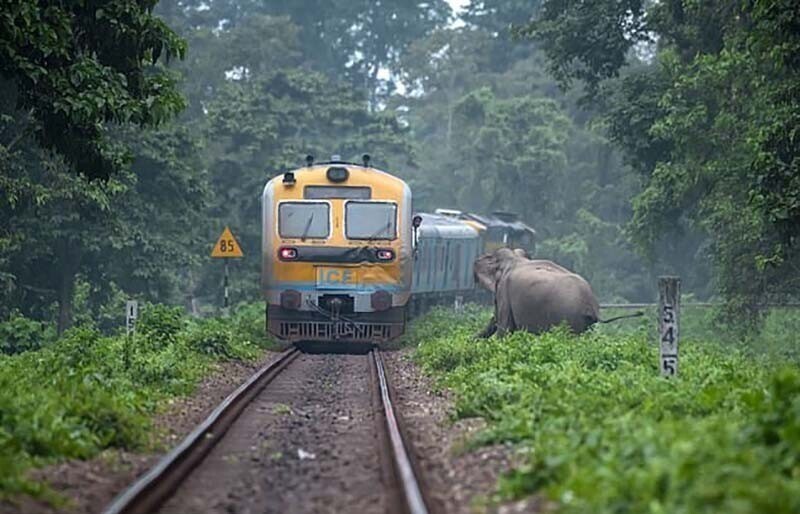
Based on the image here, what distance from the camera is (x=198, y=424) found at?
1170cm

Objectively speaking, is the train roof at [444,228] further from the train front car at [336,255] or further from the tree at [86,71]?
the tree at [86,71]

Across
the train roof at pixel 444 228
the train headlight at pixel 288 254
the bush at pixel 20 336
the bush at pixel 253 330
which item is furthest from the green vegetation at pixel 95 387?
the train roof at pixel 444 228

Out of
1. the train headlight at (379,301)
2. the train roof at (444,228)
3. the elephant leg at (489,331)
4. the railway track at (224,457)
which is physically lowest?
the elephant leg at (489,331)

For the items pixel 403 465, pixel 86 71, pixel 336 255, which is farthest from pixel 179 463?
pixel 336 255

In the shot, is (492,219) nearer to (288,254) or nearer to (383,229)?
(383,229)

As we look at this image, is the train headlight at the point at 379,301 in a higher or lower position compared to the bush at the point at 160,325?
higher

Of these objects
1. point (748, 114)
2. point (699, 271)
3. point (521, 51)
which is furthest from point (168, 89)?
point (521, 51)

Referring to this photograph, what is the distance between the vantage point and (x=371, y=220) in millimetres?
22062

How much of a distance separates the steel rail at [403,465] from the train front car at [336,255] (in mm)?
7649

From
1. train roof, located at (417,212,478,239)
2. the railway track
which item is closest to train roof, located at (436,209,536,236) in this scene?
train roof, located at (417,212,478,239)

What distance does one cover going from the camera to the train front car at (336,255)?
21672 millimetres

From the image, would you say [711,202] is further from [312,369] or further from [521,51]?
[521,51]

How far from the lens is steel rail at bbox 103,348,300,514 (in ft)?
25.1

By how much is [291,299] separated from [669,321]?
1072 cm
